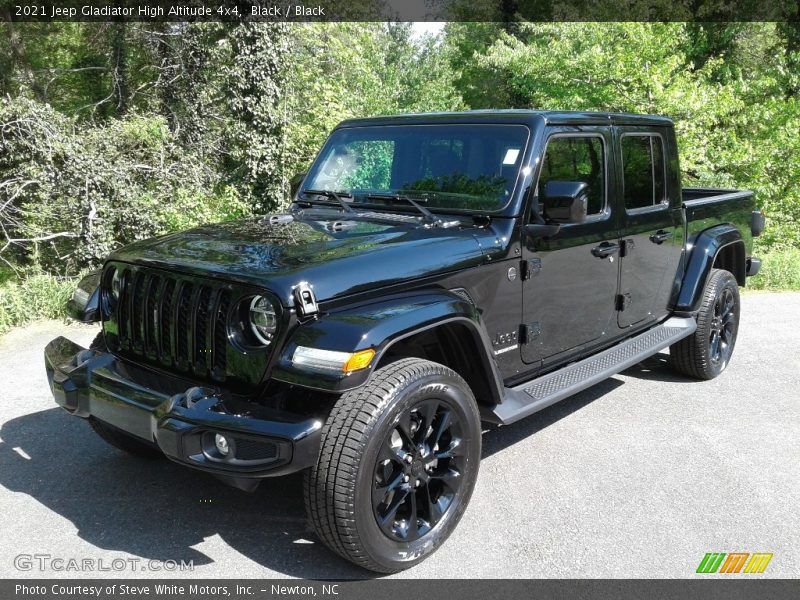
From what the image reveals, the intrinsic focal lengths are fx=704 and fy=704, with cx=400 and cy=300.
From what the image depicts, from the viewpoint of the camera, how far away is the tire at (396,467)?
109 inches

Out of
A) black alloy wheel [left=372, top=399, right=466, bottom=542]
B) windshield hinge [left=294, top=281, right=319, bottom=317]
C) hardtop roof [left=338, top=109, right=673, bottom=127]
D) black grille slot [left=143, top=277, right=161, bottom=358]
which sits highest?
hardtop roof [left=338, top=109, right=673, bottom=127]

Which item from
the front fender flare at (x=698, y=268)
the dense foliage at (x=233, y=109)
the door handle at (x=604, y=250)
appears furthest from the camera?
the dense foliage at (x=233, y=109)

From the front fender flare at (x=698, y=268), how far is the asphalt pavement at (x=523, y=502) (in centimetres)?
73

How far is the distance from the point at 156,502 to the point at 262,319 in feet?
4.50

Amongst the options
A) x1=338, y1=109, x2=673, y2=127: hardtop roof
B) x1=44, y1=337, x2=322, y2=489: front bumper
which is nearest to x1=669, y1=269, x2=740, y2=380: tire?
x1=338, y1=109, x2=673, y2=127: hardtop roof

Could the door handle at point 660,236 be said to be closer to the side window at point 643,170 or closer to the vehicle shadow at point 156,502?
the side window at point 643,170

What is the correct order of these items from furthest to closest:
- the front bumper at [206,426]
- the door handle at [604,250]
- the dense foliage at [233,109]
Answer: the dense foliage at [233,109] < the door handle at [604,250] < the front bumper at [206,426]

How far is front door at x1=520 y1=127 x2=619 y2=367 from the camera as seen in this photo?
392 cm

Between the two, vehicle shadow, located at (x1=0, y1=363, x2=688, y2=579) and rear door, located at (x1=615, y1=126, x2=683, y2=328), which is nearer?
vehicle shadow, located at (x1=0, y1=363, x2=688, y2=579)

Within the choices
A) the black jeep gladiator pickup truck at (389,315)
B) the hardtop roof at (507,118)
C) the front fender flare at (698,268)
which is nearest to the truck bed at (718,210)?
the front fender flare at (698,268)

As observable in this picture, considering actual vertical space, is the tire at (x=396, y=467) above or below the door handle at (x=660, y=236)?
below

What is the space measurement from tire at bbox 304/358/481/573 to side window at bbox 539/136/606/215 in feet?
4.90

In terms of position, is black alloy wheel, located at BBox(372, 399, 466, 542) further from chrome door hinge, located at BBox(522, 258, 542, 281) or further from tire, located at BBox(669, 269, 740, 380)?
tire, located at BBox(669, 269, 740, 380)

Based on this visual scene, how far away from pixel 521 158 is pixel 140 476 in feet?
9.05
